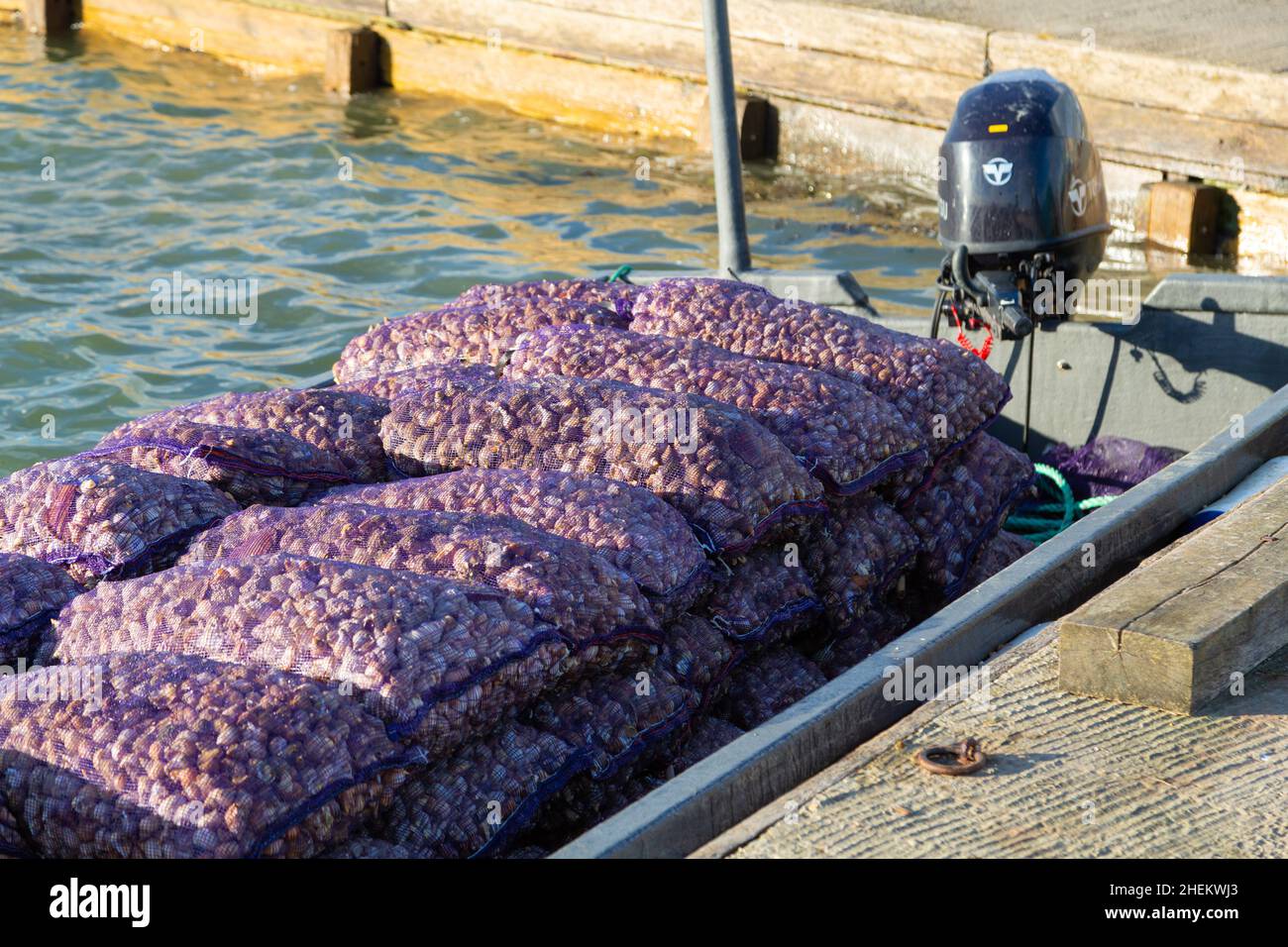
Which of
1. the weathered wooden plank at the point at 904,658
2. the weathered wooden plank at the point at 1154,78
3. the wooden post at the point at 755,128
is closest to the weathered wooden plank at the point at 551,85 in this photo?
the wooden post at the point at 755,128

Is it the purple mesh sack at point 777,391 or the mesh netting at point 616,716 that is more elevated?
the purple mesh sack at point 777,391

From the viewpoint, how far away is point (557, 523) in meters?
3.39

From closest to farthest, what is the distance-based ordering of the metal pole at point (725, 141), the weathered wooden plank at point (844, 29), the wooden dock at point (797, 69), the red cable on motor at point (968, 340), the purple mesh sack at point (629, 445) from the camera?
1. the purple mesh sack at point (629, 445)
2. the red cable on motor at point (968, 340)
3. the metal pole at point (725, 141)
4. the wooden dock at point (797, 69)
5. the weathered wooden plank at point (844, 29)

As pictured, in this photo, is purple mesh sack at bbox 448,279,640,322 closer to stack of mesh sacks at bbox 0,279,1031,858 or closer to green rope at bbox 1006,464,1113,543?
stack of mesh sacks at bbox 0,279,1031,858

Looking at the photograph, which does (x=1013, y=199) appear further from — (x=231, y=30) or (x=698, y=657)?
(x=231, y=30)

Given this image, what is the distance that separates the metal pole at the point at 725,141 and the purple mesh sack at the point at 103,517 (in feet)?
11.0

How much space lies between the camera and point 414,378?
4203 millimetres

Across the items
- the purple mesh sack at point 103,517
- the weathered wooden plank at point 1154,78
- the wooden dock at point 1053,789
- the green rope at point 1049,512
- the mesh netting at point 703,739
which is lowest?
the green rope at point 1049,512

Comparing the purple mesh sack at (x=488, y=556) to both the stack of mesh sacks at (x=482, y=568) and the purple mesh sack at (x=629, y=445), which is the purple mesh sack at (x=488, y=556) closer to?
the stack of mesh sacks at (x=482, y=568)

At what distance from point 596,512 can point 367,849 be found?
90 cm

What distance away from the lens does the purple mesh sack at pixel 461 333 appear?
455 centimetres

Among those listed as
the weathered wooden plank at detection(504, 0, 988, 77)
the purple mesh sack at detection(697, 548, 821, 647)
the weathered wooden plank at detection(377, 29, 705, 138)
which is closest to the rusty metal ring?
the purple mesh sack at detection(697, 548, 821, 647)

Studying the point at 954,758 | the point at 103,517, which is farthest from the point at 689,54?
the point at 954,758
